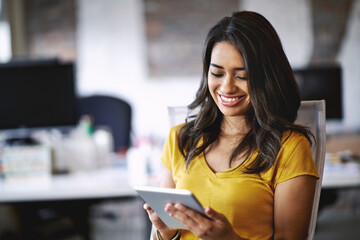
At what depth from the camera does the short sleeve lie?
106 cm

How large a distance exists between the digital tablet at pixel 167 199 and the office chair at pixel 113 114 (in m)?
2.19

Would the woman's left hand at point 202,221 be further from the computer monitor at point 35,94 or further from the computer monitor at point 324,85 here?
the computer monitor at point 324,85

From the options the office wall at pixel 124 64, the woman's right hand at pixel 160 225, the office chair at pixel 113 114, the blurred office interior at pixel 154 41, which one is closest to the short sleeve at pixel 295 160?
the woman's right hand at pixel 160 225

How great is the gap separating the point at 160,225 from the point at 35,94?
55.5 inches

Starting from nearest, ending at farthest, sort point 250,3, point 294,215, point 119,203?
point 294,215 → point 119,203 → point 250,3

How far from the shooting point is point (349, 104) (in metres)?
4.23

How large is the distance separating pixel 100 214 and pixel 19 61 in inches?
64.0

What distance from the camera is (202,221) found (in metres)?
0.96

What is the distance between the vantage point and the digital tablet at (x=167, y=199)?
0.89m

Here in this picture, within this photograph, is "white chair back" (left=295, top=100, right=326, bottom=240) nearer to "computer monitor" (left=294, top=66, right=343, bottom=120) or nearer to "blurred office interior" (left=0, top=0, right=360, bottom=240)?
"computer monitor" (left=294, top=66, right=343, bottom=120)

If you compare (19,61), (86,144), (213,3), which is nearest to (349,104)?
(213,3)

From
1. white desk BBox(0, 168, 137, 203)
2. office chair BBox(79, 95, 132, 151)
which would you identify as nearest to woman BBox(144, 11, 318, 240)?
white desk BBox(0, 168, 137, 203)

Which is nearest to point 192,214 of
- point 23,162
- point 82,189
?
point 82,189

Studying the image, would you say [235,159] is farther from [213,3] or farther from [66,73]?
[213,3]
